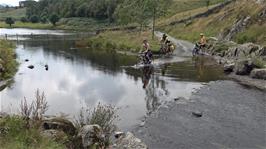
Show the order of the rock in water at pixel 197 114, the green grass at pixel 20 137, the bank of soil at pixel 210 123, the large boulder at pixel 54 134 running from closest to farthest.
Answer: the green grass at pixel 20 137 < the large boulder at pixel 54 134 < the bank of soil at pixel 210 123 < the rock in water at pixel 197 114

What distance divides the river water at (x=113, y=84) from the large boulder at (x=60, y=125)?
5.42 m

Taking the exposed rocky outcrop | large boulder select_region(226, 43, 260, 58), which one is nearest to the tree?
the exposed rocky outcrop

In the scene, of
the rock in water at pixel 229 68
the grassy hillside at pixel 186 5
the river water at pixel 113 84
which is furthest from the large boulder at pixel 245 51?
the grassy hillside at pixel 186 5

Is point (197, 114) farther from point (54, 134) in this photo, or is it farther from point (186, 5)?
point (186, 5)

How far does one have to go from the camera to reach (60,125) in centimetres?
2166

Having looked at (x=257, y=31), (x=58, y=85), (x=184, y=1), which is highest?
(x=184, y=1)

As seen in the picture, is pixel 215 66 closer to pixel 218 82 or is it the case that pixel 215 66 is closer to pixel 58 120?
pixel 218 82

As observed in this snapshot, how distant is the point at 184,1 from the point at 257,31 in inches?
5050

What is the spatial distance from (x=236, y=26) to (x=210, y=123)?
53.4 m

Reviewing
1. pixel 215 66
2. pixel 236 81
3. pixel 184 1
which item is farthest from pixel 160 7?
pixel 184 1

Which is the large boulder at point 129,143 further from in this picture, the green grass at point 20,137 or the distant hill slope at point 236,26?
the distant hill slope at point 236,26

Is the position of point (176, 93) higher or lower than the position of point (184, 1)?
lower

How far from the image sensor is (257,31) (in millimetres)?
68812

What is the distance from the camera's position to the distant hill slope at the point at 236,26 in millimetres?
69625
